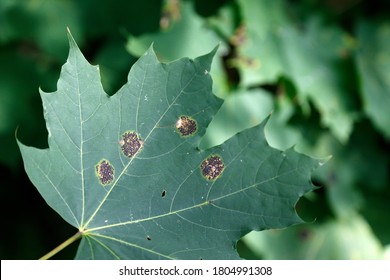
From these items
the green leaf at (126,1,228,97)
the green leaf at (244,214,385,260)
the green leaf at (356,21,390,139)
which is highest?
the green leaf at (126,1,228,97)

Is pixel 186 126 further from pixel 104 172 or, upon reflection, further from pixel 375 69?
pixel 375 69

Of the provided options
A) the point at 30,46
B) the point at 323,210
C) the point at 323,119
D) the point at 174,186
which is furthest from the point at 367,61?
the point at 174,186

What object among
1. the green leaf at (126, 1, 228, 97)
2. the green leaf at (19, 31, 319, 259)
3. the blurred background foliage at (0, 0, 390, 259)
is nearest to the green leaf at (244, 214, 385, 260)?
the blurred background foliage at (0, 0, 390, 259)

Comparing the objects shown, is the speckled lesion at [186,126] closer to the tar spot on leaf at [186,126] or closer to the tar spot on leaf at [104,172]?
the tar spot on leaf at [186,126]

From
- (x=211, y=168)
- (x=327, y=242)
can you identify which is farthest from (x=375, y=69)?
(x=211, y=168)

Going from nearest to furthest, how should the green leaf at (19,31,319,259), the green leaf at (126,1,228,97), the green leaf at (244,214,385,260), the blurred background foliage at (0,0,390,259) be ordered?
the green leaf at (19,31,319,259) → the green leaf at (126,1,228,97) → the blurred background foliage at (0,0,390,259) → the green leaf at (244,214,385,260)

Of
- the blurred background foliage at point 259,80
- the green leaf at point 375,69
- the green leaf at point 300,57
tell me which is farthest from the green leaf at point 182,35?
the green leaf at point 375,69

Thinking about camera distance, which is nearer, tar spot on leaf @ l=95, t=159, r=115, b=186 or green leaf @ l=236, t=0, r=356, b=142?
tar spot on leaf @ l=95, t=159, r=115, b=186

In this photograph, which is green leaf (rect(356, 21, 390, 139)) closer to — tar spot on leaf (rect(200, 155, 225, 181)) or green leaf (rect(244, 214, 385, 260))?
green leaf (rect(244, 214, 385, 260))

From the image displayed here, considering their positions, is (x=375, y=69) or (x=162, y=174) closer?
(x=162, y=174)
